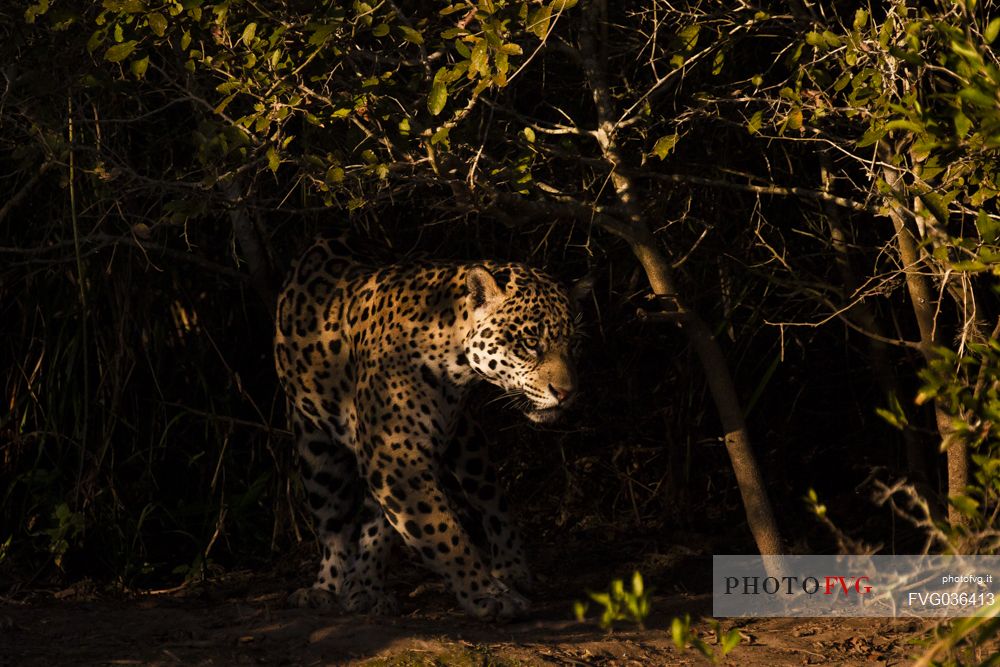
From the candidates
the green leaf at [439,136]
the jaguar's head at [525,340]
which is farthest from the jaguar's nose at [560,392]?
the green leaf at [439,136]

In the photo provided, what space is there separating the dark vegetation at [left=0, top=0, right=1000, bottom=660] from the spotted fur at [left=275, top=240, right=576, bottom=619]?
415 millimetres

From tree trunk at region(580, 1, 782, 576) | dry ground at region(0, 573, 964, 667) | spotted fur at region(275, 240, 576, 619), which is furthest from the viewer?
tree trunk at region(580, 1, 782, 576)

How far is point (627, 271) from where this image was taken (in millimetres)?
7555

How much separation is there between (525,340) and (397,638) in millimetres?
1295

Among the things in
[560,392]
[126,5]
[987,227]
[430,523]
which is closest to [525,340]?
[560,392]

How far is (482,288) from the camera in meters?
6.03

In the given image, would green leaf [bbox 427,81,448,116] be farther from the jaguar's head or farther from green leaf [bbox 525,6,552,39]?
the jaguar's head

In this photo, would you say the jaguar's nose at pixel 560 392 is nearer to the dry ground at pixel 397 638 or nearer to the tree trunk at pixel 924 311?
Result: the dry ground at pixel 397 638

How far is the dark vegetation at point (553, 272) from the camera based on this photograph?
624cm

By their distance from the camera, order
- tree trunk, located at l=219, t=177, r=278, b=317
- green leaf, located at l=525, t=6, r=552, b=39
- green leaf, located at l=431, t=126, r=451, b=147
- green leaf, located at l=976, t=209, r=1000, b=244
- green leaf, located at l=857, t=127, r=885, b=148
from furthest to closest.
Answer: tree trunk, located at l=219, t=177, r=278, b=317, green leaf, located at l=431, t=126, r=451, b=147, green leaf, located at l=857, t=127, r=885, b=148, green leaf, located at l=525, t=6, r=552, b=39, green leaf, located at l=976, t=209, r=1000, b=244

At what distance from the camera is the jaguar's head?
5.89 metres

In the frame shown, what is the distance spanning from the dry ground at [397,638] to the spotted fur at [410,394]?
0.90 feet

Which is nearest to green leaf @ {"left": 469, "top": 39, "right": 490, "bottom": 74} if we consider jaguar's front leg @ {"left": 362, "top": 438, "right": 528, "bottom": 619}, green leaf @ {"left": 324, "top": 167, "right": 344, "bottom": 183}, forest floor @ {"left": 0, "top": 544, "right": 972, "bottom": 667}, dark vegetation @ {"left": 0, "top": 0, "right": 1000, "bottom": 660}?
green leaf @ {"left": 324, "top": 167, "right": 344, "bottom": 183}

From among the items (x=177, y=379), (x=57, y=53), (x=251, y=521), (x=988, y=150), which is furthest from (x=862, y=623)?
(x=57, y=53)
